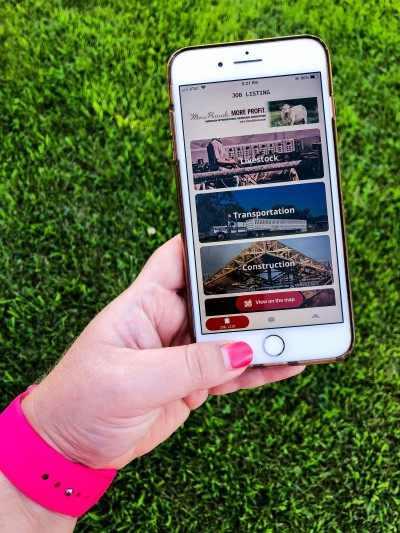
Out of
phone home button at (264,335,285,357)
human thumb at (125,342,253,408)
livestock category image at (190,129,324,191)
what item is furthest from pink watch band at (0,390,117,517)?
livestock category image at (190,129,324,191)

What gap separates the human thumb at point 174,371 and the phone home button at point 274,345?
0.24 meters

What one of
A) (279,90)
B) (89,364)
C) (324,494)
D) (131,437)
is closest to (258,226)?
(279,90)

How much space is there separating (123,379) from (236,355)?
459 millimetres

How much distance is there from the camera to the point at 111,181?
342cm

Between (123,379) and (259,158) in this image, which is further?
(259,158)

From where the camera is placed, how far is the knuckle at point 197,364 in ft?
6.61

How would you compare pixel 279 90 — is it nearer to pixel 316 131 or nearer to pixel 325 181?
pixel 316 131

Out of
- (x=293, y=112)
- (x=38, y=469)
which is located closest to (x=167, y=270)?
(x=293, y=112)

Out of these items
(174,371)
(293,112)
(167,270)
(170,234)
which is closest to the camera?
(174,371)

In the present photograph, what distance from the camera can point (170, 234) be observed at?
10.9ft

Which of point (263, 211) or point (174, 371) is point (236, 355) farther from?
point (263, 211)

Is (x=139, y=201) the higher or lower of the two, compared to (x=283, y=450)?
higher

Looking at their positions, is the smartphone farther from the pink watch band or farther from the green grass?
the green grass

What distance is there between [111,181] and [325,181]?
161cm
